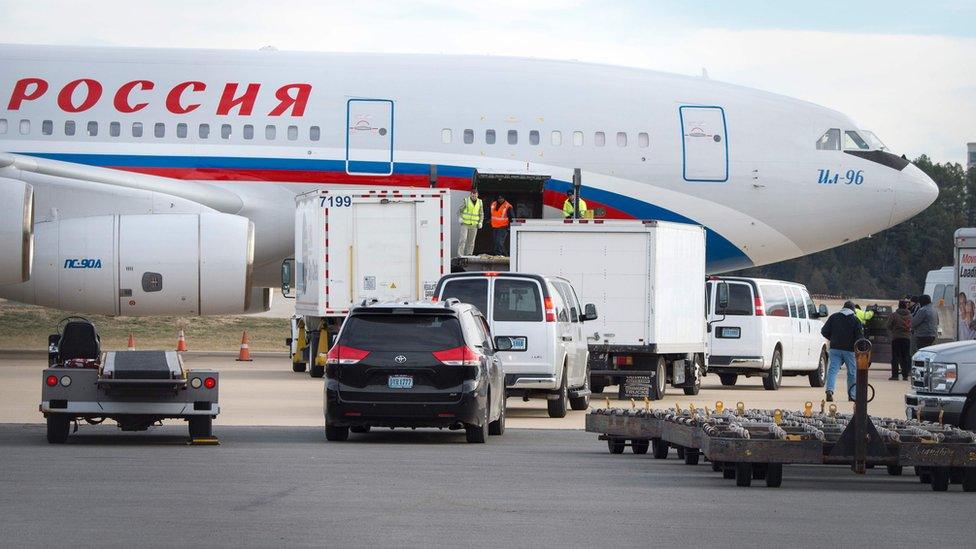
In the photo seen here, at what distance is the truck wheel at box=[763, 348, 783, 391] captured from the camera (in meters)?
29.7

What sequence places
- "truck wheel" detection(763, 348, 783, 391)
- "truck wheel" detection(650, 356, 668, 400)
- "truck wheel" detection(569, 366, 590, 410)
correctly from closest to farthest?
"truck wheel" detection(569, 366, 590, 410) → "truck wheel" detection(650, 356, 668, 400) → "truck wheel" detection(763, 348, 783, 391)

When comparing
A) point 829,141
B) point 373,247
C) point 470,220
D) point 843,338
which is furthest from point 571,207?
point 843,338

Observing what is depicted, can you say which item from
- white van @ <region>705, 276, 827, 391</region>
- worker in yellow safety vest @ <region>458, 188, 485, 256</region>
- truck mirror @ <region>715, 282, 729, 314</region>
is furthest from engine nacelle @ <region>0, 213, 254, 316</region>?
white van @ <region>705, 276, 827, 391</region>

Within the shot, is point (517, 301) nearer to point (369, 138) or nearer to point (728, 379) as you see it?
point (369, 138)

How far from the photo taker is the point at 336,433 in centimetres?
1669

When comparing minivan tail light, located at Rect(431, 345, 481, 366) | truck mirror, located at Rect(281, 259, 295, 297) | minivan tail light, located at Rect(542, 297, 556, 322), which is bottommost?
minivan tail light, located at Rect(431, 345, 481, 366)

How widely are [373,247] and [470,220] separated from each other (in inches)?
78.8

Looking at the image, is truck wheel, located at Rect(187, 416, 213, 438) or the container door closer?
truck wheel, located at Rect(187, 416, 213, 438)

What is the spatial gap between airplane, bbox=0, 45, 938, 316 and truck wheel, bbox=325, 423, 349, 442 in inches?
504

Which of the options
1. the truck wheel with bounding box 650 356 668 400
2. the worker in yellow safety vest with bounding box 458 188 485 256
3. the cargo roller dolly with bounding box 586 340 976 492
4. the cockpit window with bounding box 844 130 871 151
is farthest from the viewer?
the cockpit window with bounding box 844 130 871 151

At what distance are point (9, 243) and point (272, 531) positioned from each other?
17319 mm

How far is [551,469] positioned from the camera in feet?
45.4

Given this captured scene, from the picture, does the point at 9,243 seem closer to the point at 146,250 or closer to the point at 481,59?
the point at 146,250

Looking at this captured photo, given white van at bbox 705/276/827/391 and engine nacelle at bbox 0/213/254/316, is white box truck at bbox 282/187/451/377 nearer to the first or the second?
engine nacelle at bbox 0/213/254/316
